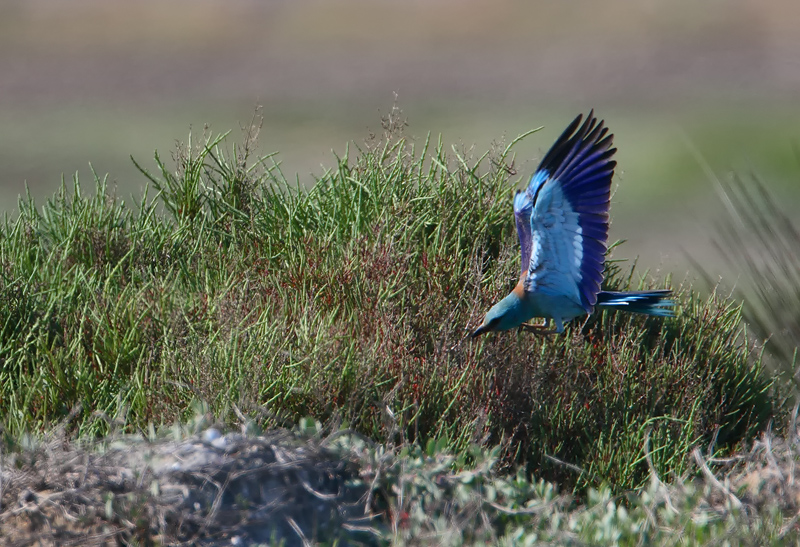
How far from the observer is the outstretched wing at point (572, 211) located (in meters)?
3.61

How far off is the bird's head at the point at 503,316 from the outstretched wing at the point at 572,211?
91 mm

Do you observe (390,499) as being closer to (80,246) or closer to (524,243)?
(524,243)

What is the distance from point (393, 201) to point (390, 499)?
1.97 meters

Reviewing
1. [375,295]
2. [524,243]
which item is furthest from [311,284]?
[524,243]

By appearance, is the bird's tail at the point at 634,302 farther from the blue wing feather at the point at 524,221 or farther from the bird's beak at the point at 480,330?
the bird's beak at the point at 480,330

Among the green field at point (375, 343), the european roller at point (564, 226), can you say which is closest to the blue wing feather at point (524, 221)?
the european roller at point (564, 226)

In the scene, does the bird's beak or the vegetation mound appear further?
the bird's beak

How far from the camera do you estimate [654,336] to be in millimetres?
4273

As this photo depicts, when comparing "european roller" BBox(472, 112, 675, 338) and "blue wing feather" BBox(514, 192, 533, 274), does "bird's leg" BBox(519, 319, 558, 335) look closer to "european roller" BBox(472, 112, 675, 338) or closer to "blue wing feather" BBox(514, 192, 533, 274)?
"european roller" BBox(472, 112, 675, 338)

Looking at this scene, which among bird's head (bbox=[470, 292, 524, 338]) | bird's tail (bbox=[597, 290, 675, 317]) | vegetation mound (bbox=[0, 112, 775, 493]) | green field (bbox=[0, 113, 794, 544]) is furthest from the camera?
bird's tail (bbox=[597, 290, 675, 317])

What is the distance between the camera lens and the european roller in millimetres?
3613

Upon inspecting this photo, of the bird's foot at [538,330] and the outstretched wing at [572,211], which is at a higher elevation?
the outstretched wing at [572,211]

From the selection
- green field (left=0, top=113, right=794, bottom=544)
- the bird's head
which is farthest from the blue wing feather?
green field (left=0, top=113, right=794, bottom=544)

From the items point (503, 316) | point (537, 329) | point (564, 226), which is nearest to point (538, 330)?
point (537, 329)
